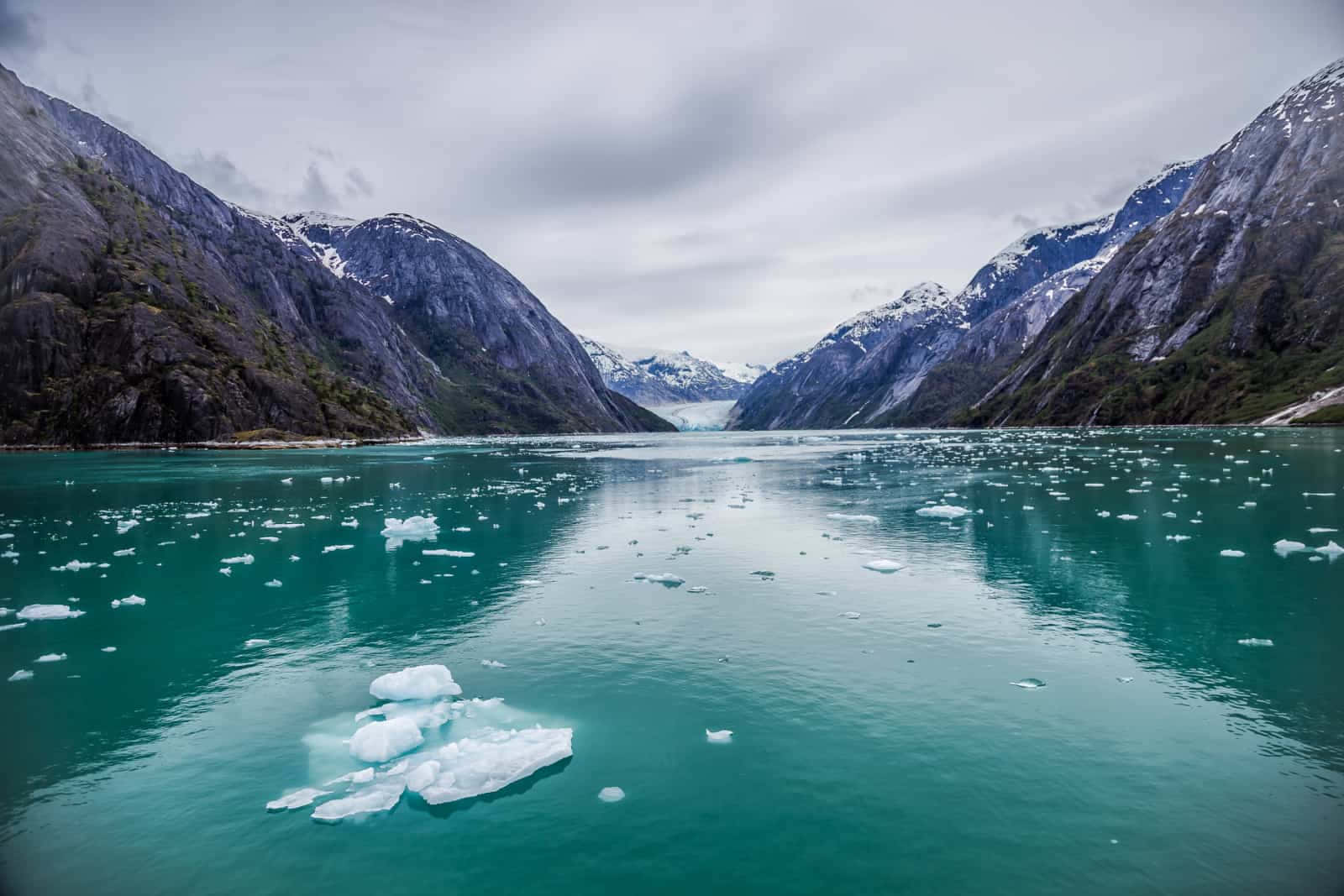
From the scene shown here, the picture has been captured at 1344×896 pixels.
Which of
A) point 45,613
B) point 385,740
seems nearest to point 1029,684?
point 385,740

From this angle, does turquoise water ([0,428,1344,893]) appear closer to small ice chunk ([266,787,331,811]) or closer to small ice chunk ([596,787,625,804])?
small ice chunk ([596,787,625,804])

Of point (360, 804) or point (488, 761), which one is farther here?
point (488, 761)

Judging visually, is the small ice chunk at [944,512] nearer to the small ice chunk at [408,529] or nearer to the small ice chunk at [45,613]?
the small ice chunk at [408,529]

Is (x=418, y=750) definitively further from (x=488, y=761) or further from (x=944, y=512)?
(x=944, y=512)

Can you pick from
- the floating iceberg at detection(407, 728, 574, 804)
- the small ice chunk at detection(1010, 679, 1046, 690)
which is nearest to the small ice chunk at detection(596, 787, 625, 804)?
the floating iceberg at detection(407, 728, 574, 804)

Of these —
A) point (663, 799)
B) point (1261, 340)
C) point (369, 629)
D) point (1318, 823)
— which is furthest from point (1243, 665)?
point (1261, 340)

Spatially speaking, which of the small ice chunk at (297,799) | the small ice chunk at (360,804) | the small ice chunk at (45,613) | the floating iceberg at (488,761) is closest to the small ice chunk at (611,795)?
the floating iceberg at (488,761)

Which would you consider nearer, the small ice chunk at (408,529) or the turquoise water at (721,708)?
the turquoise water at (721,708)
